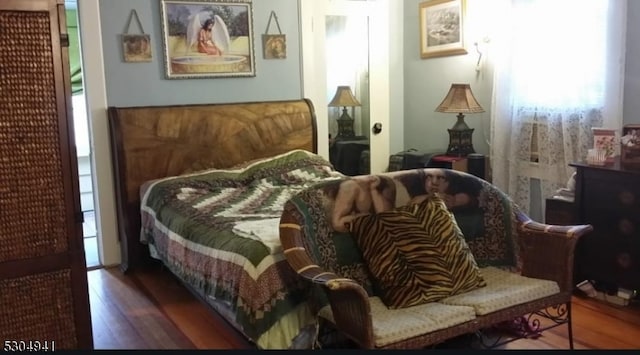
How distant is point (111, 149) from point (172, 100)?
0.59 metres

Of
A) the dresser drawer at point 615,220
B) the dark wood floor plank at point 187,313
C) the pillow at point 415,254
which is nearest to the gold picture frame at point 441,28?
the dresser drawer at point 615,220

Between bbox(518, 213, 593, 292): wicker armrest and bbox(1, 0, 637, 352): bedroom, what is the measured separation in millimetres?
1961

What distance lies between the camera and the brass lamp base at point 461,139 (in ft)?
15.3

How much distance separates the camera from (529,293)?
8.71 ft

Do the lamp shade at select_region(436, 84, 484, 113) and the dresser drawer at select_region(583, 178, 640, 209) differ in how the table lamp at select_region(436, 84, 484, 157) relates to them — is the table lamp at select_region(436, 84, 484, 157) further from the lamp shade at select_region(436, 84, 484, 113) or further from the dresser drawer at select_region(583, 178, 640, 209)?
the dresser drawer at select_region(583, 178, 640, 209)

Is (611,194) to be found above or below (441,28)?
below

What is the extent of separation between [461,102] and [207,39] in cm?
200

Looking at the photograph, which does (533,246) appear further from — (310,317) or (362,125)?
(362,125)

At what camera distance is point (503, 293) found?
8.63 ft

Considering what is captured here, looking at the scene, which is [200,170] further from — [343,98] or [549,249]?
[549,249]

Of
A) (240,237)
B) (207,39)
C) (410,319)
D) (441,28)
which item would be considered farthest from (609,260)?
(207,39)

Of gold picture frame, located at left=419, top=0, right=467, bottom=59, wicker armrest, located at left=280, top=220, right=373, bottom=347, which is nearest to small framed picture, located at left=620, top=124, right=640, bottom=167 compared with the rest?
gold picture frame, located at left=419, top=0, right=467, bottom=59

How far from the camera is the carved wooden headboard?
435 cm

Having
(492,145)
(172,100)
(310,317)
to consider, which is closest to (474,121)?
(492,145)
